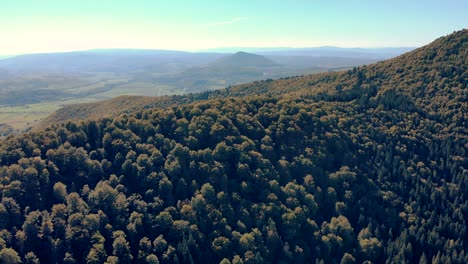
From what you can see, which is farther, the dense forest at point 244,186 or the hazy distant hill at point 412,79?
the hazy distant hill at point 412,79

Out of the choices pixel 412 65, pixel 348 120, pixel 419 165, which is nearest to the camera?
pixel 419 165

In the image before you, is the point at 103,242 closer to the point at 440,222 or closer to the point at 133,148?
the point at 133,148

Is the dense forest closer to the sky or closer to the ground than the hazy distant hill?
closer to the ground

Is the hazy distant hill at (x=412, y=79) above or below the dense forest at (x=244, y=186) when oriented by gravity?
above

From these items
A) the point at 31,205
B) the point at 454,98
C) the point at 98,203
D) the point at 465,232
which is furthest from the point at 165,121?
the point at 454,98

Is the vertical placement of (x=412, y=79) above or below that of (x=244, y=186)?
above

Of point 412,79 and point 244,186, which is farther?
point 412,79

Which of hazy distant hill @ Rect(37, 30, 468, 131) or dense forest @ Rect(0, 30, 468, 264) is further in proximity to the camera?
hazy distant hill @ Rect(37, 30, 468, 131)

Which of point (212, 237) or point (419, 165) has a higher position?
point (419, 165)
